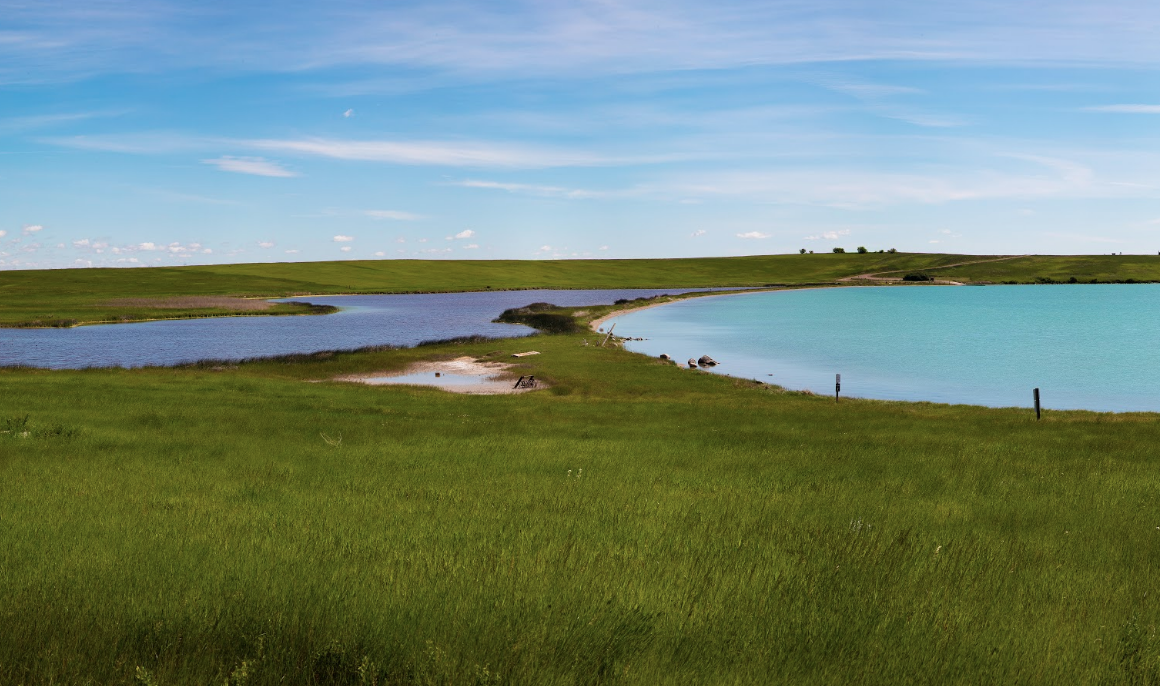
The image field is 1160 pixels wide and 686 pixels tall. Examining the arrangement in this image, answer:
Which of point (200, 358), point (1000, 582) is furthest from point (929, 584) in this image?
point (200, 358)

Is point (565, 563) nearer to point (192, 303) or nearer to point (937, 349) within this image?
point (937, 349)

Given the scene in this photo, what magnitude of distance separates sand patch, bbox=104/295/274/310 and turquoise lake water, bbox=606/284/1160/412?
6988cm

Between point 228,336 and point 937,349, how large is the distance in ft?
249

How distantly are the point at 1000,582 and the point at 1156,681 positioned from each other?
2246 millimetres

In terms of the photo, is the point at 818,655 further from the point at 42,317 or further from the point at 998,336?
the point at 42,317

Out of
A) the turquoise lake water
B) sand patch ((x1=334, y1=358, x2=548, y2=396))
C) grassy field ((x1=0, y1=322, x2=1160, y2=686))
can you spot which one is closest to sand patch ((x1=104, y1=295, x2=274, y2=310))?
the turquoise lake water

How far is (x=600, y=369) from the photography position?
53.8m

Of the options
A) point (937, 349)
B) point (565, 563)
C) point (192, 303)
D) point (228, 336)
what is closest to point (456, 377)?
point (565, 563)

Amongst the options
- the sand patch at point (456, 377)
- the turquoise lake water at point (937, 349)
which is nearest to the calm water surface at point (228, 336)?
the sand patch at point (456, 377)

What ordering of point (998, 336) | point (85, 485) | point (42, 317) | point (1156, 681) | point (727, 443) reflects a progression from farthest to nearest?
point (42, 317)
point (998, 336)
point (727, 443)
point (85, 485)
point (1156, 681)

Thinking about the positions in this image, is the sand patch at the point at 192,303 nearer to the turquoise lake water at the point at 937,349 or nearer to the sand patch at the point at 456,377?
the turquoise lake water at the point at 937,349

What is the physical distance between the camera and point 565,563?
885 cm

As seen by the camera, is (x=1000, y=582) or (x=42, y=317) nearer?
(x=1000, y=582)

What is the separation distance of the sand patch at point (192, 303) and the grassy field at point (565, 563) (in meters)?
123
